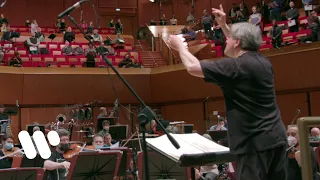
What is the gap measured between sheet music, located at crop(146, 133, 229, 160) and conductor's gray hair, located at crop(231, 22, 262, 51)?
73cm

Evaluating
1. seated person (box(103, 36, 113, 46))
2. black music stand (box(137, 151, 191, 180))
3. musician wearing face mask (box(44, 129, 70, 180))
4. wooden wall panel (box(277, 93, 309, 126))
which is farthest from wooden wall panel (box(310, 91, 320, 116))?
musician wearing face mask (box(44, 129, 70, 180))

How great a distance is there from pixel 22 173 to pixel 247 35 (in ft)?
12.4

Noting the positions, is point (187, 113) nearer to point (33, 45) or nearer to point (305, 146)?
point (33, 45)

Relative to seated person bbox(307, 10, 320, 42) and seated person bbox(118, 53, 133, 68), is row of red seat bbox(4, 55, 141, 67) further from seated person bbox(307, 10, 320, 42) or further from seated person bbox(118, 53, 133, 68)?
seated person bbox(307, 10, 320, 42)

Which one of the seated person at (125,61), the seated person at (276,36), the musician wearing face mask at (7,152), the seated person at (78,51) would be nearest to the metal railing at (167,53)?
the seated person at (125,61)

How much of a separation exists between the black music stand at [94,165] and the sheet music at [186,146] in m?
2.82

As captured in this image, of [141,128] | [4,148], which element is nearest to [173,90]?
[4,148]

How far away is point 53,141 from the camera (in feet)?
22.6

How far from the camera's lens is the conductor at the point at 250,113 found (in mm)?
2854

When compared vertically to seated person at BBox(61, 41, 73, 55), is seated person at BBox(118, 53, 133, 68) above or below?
below

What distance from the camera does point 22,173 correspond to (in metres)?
5.73

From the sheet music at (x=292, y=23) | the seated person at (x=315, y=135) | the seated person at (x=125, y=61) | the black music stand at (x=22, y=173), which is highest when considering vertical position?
the sheet music at (x=292, y=23)

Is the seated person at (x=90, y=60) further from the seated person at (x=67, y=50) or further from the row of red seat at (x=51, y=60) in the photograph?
the seated person at (x=67, y=50)

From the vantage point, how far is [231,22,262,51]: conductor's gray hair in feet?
10.00
